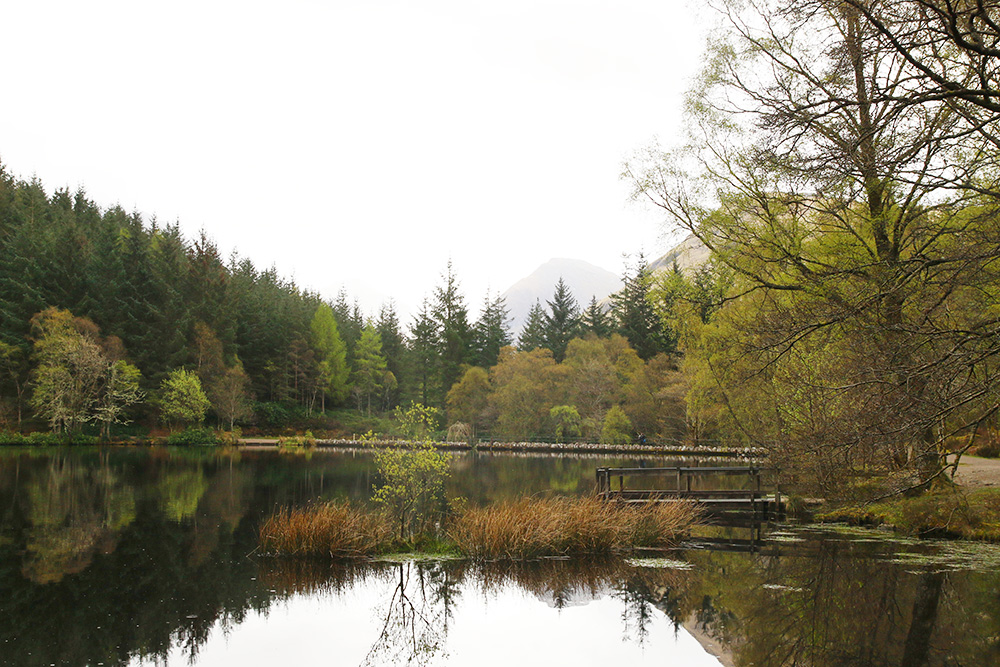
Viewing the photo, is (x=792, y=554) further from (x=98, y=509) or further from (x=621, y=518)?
(x=98, y=509)

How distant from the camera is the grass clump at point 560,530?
12945 mm

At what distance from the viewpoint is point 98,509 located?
1816 cm

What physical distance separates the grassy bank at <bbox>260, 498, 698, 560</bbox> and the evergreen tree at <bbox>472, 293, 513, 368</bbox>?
58834 mm

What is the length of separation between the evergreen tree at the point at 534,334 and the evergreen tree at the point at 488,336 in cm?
315

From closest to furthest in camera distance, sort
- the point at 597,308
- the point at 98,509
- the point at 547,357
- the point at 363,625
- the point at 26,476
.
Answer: the point at 363,625 < the point at 98,509 < the point at 26,476 < the point at 547,357 < the point at 597,308

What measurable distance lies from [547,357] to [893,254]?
46247 millimetres

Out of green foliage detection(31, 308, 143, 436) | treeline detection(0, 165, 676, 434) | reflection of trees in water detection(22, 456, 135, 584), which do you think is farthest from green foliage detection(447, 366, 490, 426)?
reflection of trees in water detection(22, 456, 135, 584)

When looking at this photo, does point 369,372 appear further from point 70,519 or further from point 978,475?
point 978,475

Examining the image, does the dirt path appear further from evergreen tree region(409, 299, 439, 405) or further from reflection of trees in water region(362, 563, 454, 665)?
evergreen tree region(409, 299, 439, 405)

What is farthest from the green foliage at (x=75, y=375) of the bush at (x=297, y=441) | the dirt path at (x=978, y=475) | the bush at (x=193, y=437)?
the dirt path at (x=978, y=475)

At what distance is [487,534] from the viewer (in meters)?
12.9

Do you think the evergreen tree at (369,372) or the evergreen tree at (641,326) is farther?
the evergreen tree at (369,372)

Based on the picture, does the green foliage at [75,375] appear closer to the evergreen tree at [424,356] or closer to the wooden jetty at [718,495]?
the evergreen tree at [424,356]

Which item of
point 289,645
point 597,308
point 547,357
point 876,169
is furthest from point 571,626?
Result: point 597,308
